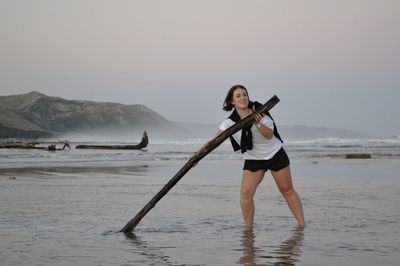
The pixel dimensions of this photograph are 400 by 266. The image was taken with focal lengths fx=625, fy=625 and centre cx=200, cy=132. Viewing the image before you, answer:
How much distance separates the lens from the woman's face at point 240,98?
6887 mm

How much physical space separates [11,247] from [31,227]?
132cm

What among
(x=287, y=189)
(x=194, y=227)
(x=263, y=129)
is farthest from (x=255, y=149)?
(x=194, y=227)

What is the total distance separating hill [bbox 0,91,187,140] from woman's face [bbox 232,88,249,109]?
3968 inches

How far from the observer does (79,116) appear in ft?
453

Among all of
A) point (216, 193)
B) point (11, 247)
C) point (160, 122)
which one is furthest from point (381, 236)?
point (160, 122)

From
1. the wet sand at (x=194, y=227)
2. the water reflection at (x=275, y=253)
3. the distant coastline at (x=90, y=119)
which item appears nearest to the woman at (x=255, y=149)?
the wet sand at (x=194, y=227)

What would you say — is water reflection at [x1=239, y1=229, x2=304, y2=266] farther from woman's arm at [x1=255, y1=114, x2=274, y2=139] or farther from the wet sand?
woman's arm at [x1=255, y1=114, x2=274, y2=139]

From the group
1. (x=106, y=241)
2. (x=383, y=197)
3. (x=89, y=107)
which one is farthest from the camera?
(x=89, y=107)

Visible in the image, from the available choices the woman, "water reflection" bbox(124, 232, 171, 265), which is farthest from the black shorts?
"water reflection" bbox(124, 232, 171, 265)

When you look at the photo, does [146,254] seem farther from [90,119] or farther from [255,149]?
[90,119]

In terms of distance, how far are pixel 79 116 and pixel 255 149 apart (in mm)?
133992

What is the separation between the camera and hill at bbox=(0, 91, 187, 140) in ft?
403

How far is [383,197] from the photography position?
10.5 metres

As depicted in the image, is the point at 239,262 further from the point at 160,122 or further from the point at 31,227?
the point at 160,122
